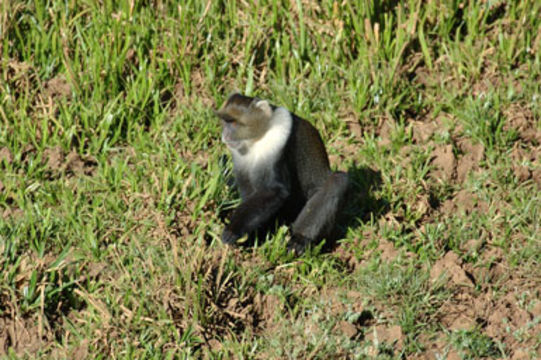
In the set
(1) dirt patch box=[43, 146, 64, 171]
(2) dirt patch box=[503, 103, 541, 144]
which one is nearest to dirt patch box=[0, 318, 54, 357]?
(1) dirt patch box=[43, 146, 64, 171]

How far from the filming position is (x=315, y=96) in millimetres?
6320

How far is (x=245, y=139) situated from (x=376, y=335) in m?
1.40

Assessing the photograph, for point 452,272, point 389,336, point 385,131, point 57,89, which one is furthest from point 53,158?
point 452,272

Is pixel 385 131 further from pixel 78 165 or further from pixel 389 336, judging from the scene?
pixel 78 165

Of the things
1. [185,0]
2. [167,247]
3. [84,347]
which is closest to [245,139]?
[167,247]

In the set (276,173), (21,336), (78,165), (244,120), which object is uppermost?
(244,120)

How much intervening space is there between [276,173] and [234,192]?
512mm

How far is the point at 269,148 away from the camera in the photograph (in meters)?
5.16

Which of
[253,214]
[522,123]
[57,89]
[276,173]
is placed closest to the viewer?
[253,214]

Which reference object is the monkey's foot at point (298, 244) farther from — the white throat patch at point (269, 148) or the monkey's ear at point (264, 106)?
the monkey's ear at point (264, 106)

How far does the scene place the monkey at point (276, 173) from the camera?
508cm

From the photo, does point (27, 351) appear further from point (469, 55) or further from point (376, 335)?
point (469, 55)

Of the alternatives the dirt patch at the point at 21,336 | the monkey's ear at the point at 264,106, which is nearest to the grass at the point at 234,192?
the dirt patch at the point at 21,336

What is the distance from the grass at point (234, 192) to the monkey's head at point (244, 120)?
14.4 inches
